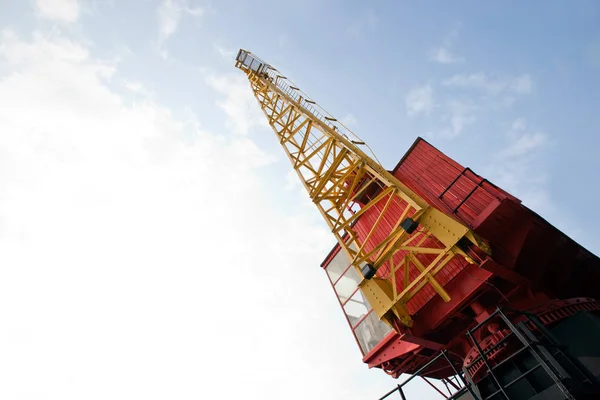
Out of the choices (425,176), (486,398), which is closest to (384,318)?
(486,398)

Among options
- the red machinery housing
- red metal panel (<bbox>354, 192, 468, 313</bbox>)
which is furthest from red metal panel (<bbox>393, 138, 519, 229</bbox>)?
red metal panel (<bbox>354, 192, 468, 313</bbox>)

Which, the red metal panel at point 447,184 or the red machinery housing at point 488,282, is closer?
the red machinery housing at point 488,282

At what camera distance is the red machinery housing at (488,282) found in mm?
8633

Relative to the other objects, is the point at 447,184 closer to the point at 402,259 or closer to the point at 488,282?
the point at 402,259

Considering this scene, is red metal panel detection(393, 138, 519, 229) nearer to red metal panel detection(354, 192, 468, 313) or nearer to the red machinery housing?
the red machinery housing

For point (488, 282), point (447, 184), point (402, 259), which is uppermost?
point (447, 184)

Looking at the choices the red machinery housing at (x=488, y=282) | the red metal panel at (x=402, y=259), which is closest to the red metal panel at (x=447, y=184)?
the red machinery housing at (x=488, y=282)

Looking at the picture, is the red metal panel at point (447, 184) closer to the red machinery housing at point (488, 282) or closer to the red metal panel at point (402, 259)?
the red machinery housing at point (488, 282)

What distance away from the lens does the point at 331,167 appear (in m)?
13.1

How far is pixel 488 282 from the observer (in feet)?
28.7

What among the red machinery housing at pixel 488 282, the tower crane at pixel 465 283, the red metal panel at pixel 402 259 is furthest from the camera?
the red metal panel at pixel 402 259

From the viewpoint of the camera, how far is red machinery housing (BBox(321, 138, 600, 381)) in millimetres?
8633

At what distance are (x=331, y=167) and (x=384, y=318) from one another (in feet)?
19.8

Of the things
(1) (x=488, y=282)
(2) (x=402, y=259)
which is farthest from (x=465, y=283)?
(2) (x=402, y=259)
